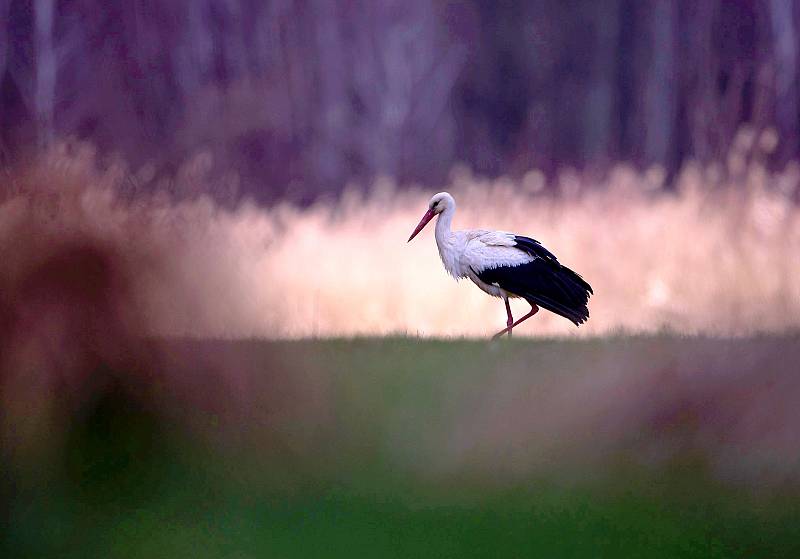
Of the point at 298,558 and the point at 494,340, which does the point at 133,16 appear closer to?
the point at 494,340

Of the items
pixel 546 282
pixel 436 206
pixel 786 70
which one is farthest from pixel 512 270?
pixel 786 70

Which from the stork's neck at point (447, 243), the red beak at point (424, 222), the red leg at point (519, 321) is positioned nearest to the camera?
the red leg at point (519, 321)

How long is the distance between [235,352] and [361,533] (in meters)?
1.42

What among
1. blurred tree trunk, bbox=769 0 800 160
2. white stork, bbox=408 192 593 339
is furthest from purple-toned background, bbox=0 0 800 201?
white stork, bbox=408 192 593 339

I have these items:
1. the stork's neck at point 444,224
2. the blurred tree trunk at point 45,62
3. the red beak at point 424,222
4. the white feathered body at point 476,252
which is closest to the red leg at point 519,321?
the white feathered body at point 476,252

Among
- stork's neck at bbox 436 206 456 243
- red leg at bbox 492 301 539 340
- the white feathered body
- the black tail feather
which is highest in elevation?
stork's neck at bbox 436 206 456 243

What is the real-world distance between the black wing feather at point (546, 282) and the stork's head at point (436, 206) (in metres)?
0.42

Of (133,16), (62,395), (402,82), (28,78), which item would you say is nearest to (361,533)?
(62,395)

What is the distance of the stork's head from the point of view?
5.87 meters

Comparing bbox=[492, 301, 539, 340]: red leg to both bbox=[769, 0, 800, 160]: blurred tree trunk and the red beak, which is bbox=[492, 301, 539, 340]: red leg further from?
bbox=[769, 0, 800, 160]: blurred tree trunk

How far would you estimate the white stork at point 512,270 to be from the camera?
5512mm

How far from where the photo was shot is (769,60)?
642cm

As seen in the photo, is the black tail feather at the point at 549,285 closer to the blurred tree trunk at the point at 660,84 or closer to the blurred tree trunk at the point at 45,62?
the blurred tree trunk at the point at 660,84

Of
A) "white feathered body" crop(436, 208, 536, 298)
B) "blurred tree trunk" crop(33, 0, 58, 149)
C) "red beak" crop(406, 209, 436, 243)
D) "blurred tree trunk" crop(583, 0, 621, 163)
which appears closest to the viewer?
"white feathered body" crop(436, 208, 536, 298)
